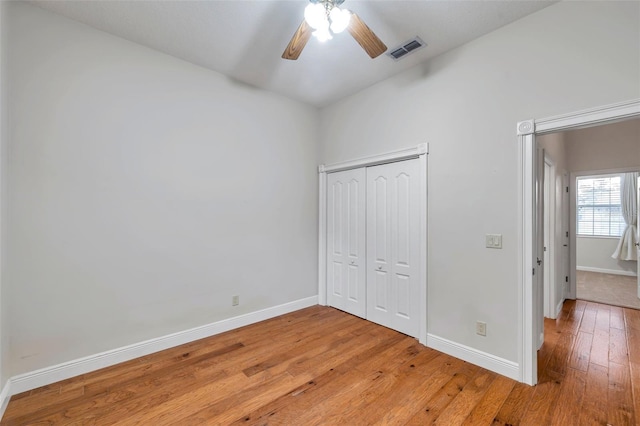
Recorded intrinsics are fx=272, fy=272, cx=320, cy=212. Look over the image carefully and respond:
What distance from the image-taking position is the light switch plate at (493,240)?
2.35 meters

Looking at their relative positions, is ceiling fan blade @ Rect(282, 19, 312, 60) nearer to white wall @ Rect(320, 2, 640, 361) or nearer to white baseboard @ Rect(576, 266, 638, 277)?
white wall @ Rect(320, 2, 640, 361)

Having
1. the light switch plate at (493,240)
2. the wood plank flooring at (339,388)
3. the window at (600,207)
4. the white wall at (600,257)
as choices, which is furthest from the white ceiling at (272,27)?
the white wall at (600,257)

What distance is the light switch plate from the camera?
2346 mm

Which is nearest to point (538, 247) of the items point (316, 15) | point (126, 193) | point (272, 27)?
point (316, 15)

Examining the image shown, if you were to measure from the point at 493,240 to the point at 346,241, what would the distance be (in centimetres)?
182

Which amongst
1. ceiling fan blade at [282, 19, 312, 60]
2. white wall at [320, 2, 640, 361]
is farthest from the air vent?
ceiling fan blade at [282, 19, 312, 60]

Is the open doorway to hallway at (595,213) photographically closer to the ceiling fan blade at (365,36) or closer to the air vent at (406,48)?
the air vent at (406,48)

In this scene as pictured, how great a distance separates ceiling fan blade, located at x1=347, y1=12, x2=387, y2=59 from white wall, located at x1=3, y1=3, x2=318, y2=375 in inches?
72.3

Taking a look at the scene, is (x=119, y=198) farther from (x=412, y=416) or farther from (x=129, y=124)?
(x=412, y=416)

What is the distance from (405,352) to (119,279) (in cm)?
279

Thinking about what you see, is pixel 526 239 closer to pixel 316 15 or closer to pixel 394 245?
pixel 394 245

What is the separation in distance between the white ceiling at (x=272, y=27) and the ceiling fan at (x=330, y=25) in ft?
1.12

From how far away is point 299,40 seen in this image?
6.52ft

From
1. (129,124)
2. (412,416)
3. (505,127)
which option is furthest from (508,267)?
(129,124)
